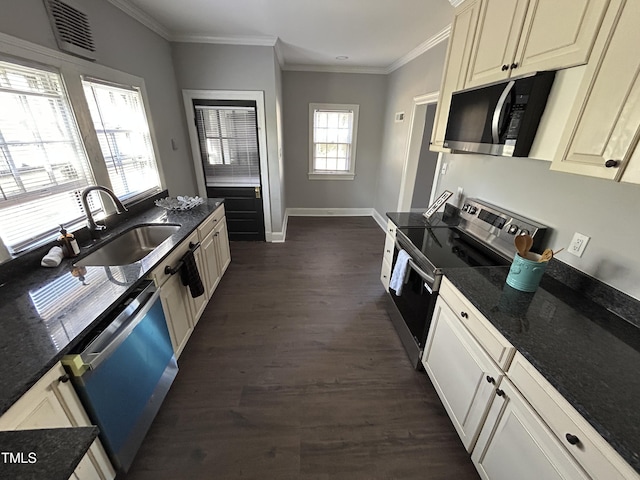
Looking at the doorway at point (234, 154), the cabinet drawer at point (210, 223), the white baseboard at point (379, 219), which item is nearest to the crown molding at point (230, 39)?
→ the doorway at point (234, 154)

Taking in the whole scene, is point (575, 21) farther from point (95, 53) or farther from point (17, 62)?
point (95, 53)

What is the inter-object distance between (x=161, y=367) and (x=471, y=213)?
2.50 meters

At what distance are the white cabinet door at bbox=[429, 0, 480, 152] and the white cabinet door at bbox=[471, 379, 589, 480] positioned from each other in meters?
1.70

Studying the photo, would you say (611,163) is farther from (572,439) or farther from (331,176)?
(331,176)

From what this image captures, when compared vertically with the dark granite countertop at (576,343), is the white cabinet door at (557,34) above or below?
above

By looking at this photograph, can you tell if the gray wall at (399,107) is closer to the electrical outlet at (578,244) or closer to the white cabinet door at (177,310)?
the electrical outlet at (578,244)

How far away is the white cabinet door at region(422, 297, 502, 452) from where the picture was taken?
4.08 ft

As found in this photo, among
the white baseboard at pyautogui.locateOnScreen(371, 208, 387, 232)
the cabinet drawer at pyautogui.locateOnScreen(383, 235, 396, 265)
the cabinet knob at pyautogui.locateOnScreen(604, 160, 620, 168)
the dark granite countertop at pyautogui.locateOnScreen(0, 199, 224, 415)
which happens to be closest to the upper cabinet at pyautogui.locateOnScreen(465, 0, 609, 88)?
the cabinet knob at pyautogui.locateOnScreen(604, 160, 620, 168)

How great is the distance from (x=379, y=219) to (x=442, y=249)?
320 centimetres

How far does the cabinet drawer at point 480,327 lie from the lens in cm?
111

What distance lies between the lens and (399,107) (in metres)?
3.98

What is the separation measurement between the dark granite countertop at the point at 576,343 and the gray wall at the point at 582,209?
0.60ft

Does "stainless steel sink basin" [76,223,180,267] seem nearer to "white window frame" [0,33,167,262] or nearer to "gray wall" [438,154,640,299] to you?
"white window frame" [0,33,167,262]

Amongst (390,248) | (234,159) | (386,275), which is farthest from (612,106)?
(234,159)
